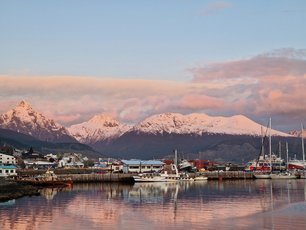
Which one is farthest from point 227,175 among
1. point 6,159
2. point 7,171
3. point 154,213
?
point 154,213

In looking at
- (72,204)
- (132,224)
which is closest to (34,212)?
(72,204)

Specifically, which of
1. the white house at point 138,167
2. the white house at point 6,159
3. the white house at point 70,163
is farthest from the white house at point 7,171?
the white house at point 70,163

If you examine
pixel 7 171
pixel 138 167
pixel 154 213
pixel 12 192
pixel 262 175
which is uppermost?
pixel 138 167

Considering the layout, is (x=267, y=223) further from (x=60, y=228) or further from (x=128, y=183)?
(x=128, y=183)

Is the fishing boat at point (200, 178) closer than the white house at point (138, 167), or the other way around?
the fishing boat at point (200, 178)

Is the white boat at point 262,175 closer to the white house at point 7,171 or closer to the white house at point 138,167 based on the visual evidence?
the white house at point 138,167

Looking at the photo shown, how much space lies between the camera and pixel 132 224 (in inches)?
1672

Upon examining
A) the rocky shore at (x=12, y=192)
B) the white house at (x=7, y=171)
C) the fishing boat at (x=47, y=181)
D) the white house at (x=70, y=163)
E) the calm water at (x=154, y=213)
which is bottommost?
the calm water at (x=154, y=213)

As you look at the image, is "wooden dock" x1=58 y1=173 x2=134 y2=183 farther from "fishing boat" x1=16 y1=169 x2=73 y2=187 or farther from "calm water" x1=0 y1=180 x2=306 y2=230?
"calm water" x1=0 y1=180 x2=306 y2=230

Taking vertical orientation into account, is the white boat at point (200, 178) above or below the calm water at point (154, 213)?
above

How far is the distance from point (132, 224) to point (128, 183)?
67974 mm

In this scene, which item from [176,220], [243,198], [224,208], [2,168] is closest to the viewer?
[176,220]

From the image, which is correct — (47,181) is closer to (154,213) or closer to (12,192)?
(12,192)

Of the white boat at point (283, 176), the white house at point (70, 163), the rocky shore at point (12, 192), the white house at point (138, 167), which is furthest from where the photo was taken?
the white house at point (70, 163)
